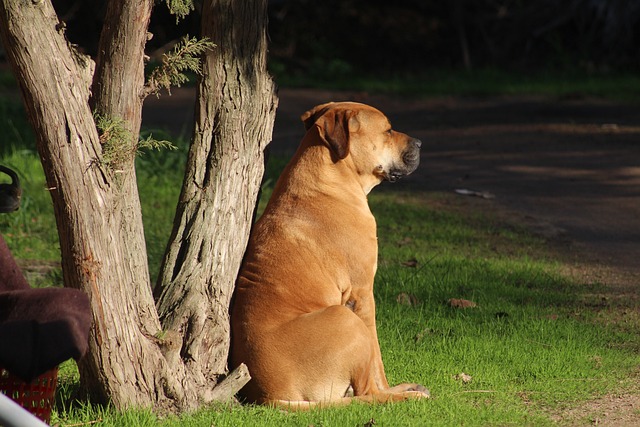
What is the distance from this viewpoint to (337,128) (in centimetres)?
501

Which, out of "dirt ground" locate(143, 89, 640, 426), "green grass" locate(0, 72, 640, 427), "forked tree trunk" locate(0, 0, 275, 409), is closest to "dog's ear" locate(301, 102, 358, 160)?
"forked tree trunk" locate(0, 0, 275, 409)

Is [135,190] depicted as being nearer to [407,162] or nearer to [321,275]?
[321,275]

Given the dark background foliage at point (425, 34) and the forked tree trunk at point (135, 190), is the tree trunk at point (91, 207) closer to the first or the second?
the forked tree trunk at point (135, 190)

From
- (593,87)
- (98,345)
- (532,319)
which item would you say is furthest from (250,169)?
(593,87)

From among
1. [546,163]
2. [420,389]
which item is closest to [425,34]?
[546,163]

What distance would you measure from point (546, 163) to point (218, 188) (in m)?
7.13

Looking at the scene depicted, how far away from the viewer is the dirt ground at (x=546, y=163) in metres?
7.51

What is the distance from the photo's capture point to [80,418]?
425 cm

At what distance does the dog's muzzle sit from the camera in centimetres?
526

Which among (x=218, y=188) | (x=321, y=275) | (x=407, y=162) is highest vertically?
(x=407, y=162)

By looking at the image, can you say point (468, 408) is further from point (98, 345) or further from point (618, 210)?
point (618, 210)

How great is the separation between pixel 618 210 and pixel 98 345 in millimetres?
6252

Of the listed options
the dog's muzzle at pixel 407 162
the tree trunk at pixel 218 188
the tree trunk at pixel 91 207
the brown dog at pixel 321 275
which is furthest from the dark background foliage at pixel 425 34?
the tree trunk at pixel 91 207

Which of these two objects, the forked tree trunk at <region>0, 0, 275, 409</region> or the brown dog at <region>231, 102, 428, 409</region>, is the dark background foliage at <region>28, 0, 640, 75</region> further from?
the forked tree trunk at <region>0, 0, 275, 409</region>
